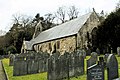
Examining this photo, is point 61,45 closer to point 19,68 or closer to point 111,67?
point 19,68

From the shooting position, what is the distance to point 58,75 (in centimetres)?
1308

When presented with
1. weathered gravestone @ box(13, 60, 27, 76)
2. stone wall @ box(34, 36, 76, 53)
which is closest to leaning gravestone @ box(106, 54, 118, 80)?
weathered gravestone @ box(13, 60, 27, 76)

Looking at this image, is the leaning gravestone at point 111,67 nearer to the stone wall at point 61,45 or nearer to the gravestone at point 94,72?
the gravestone at point 94,72

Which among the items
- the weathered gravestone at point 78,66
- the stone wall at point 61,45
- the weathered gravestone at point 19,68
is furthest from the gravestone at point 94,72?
the stone wall at point 61,45

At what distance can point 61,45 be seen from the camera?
4394cm

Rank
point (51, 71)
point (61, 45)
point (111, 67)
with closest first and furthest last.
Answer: point (111, 67)
point (51, 71)
point (61, 45)

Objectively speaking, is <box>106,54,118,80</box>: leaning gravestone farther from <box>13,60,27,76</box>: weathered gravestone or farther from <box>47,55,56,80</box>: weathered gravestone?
<box>13,60,27,76</box>: weathered gravestone

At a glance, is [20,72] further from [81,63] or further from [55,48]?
[55,48]

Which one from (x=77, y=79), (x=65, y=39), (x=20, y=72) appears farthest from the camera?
(x=65, y=39)

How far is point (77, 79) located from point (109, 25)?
971 inches

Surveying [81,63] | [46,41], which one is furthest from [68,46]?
[81,63]

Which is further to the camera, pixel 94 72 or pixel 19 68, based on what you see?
pixel 19 68

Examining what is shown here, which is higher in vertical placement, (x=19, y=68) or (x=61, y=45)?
(x=61, y=45)

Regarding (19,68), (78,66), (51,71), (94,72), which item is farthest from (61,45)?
(94,72)
